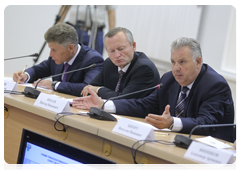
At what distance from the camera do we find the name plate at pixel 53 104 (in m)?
1.58

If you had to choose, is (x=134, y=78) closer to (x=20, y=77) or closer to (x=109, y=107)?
(x=109, y=107)

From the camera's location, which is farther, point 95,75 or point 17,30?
point 17,30

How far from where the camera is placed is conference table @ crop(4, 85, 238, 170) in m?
1.14

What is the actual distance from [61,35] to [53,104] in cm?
129

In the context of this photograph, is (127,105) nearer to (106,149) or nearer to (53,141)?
(106,149)

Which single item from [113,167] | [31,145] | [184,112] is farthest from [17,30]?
[113,167]

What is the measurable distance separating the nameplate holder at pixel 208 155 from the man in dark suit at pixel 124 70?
1.17 metres

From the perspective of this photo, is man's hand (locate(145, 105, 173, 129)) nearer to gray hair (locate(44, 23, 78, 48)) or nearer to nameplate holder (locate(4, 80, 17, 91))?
nameplate holder (locate(4, 80, 17, 91))

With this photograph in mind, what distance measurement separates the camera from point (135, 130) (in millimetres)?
1259

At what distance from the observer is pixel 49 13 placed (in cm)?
516

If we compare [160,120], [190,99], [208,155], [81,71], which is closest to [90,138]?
[160,120]

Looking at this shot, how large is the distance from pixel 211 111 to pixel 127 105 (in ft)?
1.83

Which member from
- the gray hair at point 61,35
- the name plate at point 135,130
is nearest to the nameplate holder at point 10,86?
the gray hair at point 61,35

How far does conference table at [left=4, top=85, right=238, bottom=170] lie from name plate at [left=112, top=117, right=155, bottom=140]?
0.03 meters
